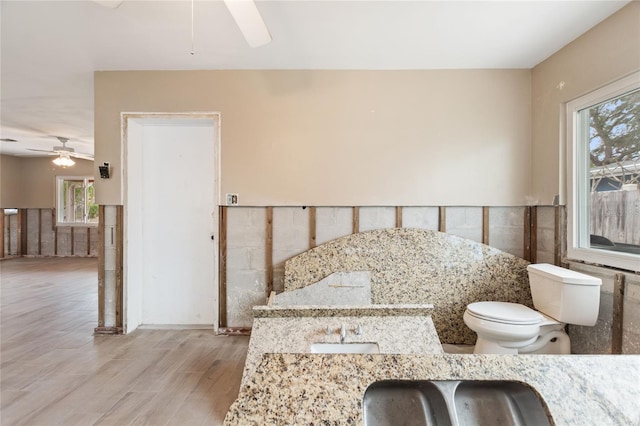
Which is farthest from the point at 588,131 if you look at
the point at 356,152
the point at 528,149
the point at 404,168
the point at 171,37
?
the point at 171,37

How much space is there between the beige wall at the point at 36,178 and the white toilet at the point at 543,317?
8898mm

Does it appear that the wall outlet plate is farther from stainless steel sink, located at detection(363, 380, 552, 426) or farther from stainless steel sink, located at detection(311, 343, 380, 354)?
stainless steel sink, located at detection(363, 380, 552, 426)

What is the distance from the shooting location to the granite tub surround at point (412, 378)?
63cm

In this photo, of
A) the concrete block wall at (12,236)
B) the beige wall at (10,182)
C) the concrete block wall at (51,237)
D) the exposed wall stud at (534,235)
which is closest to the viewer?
the exposed wall stud at (534,235)

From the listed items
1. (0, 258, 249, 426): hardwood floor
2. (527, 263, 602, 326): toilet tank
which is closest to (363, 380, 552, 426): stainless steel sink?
(0, 258, 249, 426): hardwood floor

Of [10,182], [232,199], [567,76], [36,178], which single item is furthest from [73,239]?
[567,76]

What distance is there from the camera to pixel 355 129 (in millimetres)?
2900

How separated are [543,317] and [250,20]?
9.30 feet

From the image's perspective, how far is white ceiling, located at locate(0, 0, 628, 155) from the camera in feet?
6.59

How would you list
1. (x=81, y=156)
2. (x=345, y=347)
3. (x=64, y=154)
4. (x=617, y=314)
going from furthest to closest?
1. (x=81, y=156)
2. (x=64, y=154)
3. (x=617, y=314)
4. (x=345, y=347)

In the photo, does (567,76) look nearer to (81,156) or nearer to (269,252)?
(269,252)

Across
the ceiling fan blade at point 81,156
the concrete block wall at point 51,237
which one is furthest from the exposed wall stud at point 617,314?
the concrete block wall at point 51,237

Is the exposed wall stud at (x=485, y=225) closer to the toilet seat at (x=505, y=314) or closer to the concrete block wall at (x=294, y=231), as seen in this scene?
the concrete block wall at (x=294, y=231)

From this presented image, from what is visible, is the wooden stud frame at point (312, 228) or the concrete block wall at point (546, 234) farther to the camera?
the wooden stud frame at point (312, 228)
